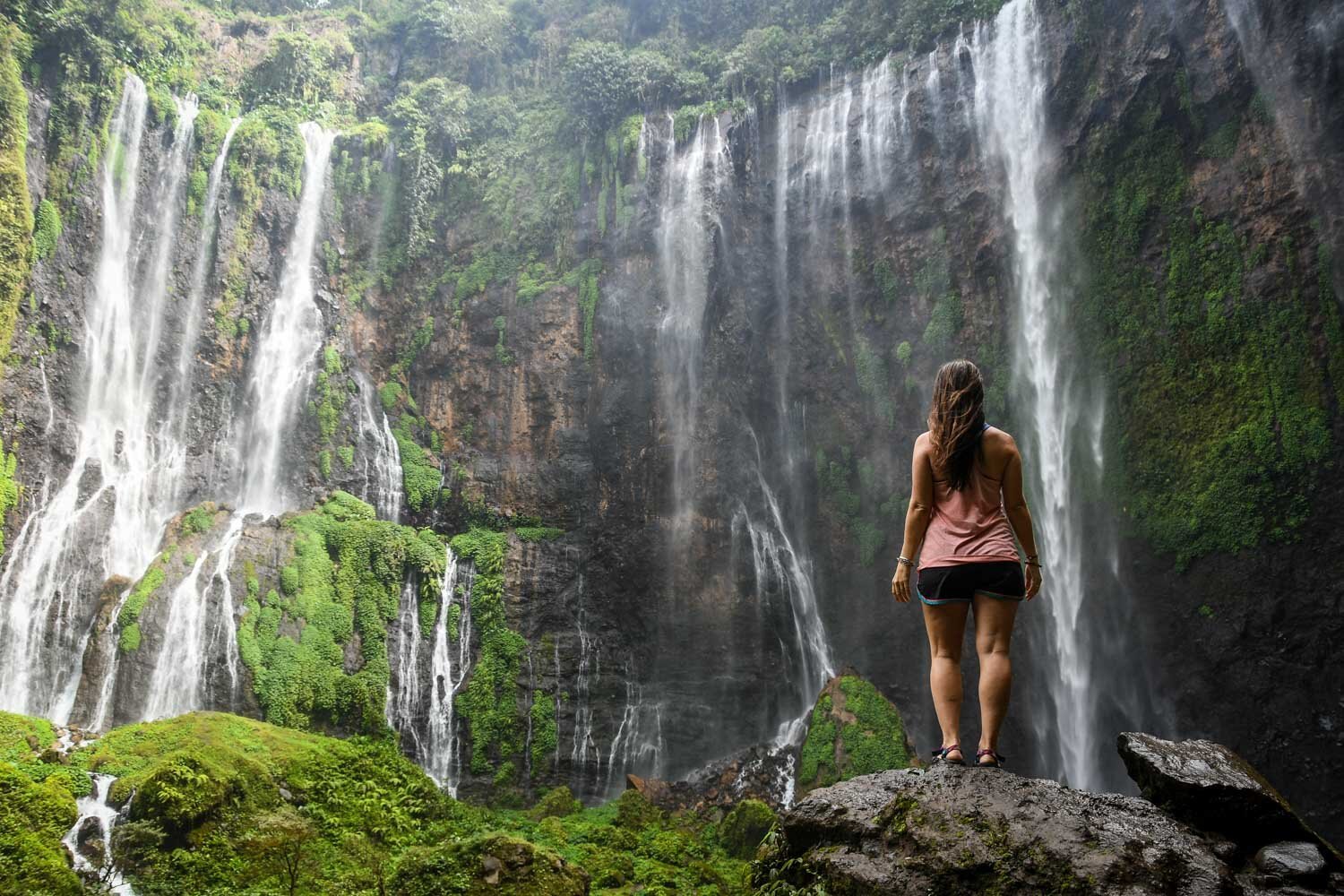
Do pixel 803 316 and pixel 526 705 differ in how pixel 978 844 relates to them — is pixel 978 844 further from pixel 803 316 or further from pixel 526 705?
pixel 803 316

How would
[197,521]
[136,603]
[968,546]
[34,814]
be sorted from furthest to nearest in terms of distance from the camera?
[197,521], [136,603], [34,814], [968,546]

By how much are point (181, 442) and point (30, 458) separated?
2.43m

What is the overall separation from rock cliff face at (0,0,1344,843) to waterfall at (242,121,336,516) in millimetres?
264

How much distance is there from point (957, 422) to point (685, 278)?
566 inches

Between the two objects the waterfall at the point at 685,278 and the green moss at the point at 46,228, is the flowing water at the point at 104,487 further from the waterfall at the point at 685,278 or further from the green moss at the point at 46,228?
the waterfall at the point at 685,278

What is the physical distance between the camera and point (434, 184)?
65.5 ft

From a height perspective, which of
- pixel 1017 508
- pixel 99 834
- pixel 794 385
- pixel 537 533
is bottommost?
pixel 99 834

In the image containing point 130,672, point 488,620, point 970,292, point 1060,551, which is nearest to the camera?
point 130,672

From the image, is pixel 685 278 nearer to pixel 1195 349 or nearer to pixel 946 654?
pixel 1195 349

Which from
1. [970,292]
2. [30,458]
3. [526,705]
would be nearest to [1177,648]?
[970,292]

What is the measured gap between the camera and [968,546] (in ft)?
12.0

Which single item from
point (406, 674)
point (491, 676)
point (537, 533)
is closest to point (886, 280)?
point (537, 533)

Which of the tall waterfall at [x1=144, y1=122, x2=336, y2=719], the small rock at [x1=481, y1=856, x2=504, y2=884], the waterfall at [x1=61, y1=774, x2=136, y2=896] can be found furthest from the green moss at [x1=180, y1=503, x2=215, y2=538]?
the small rock at [x1=481, y1=856, x2=504, y2=884]

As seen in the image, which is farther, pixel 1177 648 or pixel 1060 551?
pixel 1060 551
